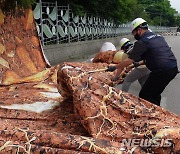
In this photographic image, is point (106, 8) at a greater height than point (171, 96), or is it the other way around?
point (106, 8)

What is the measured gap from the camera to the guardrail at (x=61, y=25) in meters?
14.3

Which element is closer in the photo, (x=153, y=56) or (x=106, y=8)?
(x=153, y=56)

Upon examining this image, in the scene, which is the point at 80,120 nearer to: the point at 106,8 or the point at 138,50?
the point at 138,50

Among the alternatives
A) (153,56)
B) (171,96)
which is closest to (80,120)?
(153,56)

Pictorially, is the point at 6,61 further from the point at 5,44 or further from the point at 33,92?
the point at 33,92

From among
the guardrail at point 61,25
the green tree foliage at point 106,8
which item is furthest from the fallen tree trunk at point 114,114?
the green tree foliage at point 106,8

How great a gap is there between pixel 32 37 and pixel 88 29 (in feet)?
39.4

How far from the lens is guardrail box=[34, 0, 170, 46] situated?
Result: 46.9ft

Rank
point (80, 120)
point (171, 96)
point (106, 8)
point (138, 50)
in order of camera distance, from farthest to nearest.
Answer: point (106, 8)
point (171, 96)
point (138, 50)
point (80, 120)

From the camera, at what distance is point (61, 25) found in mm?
16672

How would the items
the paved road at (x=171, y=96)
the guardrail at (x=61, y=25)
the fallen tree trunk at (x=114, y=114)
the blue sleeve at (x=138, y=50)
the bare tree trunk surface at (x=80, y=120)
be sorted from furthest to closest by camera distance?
the guardrail at (x=61, y=25) → the paved road at (x=171, y=96) → the blue sleeve at (x=138, y=50) → the fallen tree trunk at (x=114, y=114) → the bare tree trunk surface at (x=80, y=120)

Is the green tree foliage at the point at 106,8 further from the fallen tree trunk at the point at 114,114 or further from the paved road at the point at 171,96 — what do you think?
the fallen tree trunk at the point at 114,114

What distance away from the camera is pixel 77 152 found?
129 inches

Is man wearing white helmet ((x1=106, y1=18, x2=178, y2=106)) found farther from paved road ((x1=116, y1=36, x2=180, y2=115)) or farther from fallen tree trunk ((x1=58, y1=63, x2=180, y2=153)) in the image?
fallen tree trunk ((x1=58, y1=63, x2=180, y2=153))
